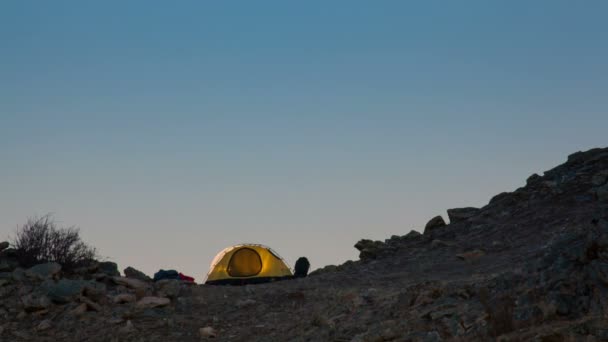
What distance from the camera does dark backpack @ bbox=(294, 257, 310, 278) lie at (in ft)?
82.1

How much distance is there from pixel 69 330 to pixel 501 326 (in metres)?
9.38

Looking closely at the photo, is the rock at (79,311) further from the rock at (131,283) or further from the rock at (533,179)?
the rock at (533,179)

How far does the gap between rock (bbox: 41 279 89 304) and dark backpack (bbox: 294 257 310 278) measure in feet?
28.3

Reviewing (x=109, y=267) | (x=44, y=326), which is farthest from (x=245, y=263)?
(x=44, y=326)

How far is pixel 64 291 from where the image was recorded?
57.5ft

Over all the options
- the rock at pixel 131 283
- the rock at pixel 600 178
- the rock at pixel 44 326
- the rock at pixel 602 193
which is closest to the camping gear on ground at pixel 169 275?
the rock at pixel 131 283

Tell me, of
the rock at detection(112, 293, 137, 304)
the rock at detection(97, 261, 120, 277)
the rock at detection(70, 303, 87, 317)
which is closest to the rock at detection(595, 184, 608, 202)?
the rock at detection(112, 293, 137, 304)

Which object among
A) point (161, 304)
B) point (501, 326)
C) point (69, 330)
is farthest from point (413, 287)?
point (69, 330)

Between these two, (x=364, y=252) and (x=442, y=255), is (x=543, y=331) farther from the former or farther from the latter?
A: (x=364, y=252)

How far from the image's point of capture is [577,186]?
78.4 feet

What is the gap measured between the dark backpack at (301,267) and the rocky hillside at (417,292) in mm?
974

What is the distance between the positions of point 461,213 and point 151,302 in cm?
1281

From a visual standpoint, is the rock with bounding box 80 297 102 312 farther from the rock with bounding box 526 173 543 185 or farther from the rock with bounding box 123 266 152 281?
the rock with bounding box 526 173 543 185

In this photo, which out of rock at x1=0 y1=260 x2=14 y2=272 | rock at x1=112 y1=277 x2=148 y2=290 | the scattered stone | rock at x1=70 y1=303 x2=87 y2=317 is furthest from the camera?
rock at x1=0 y1=260 x2=14 y2=272
